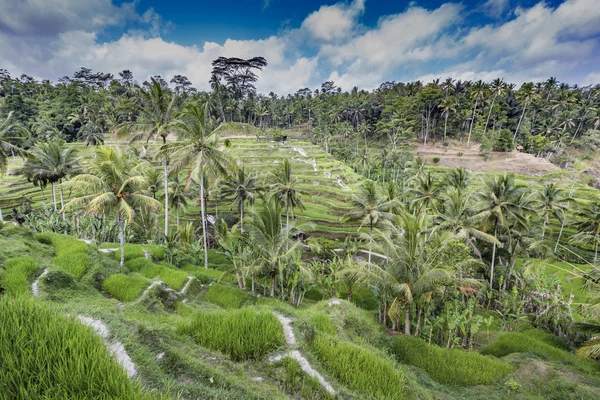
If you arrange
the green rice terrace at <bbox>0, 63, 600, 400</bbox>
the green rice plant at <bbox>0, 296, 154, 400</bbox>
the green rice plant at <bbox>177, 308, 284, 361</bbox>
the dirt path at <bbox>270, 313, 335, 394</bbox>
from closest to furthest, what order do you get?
1. the green rice plant at <bbox>0, 296, 154, 400</bbox>
2. the green rice terrace at <bbox>0, 63, 600, 400</bbox>
3. the dirt path at <bbox>270, 313, 335, 394</bbox>
4. the green rice plant at <bbox>177, 308, 284, 361</bbox>

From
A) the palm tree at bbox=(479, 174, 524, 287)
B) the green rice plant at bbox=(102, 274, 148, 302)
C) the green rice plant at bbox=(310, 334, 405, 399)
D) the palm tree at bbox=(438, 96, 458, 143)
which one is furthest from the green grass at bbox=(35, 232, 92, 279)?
the palm tree at bbox=(438, 96, 458, 143)

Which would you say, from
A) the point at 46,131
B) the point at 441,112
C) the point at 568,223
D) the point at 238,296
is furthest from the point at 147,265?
the point at 441,112

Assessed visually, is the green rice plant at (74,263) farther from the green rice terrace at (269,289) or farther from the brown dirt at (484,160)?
the brown dirt at (484,160)

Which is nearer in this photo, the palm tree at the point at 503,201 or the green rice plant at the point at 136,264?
the green rice plant at the point at 136,264

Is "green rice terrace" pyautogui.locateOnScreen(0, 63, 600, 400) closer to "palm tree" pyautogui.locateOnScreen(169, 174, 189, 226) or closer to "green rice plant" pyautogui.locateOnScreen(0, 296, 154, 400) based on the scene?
"green rice plant" pyautogui.locateOnScreen(0, 296, 154, 400)

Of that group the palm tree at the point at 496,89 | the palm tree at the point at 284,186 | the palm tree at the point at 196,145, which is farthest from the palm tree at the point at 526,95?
the palm tree at the point at 196,145

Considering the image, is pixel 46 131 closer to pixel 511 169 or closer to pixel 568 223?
pixel 568 223
